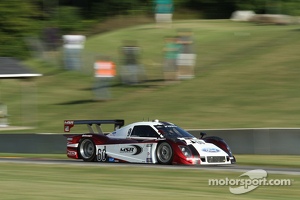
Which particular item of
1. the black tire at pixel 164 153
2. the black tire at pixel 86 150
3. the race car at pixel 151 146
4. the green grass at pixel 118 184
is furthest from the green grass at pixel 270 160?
the black tire at pixel 86 150

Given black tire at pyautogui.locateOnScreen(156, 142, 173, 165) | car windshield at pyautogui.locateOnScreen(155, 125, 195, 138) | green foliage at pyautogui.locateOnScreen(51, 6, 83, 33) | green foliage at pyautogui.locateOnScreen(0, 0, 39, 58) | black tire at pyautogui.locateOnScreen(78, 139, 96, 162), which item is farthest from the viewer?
green foliage at pyautogui.locateOnScreen(51, 6, 83, 33)

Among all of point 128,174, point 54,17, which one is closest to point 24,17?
point 54,17

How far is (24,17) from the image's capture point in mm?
48125

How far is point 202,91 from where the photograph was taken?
1111 inches

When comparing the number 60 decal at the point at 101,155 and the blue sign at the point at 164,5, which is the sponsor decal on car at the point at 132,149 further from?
the blue sign at the point at 164,5

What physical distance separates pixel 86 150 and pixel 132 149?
160cm

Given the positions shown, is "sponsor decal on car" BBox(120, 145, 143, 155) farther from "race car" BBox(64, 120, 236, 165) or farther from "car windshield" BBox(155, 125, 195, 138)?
"car windshield" BBox(155, 125, 195, 138)

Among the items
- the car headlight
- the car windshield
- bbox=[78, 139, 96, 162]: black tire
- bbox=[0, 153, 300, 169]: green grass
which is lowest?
bbox=[0, 153, 300, 169]: green grass

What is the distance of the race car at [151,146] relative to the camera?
15703 millimetres

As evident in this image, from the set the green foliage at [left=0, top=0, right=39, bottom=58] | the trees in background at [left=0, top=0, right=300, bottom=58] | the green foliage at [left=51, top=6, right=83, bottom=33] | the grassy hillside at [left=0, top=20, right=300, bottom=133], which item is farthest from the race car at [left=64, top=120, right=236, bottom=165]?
the green foliage at [left=51, top=6, right=83, bottom=33]

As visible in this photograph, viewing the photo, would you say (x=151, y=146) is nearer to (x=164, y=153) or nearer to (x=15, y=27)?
(x=164, y=153)

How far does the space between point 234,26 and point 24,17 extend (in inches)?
553

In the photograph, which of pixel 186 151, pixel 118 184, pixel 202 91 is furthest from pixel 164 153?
pixel 202 91

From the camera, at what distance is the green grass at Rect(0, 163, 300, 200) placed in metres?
10.5
